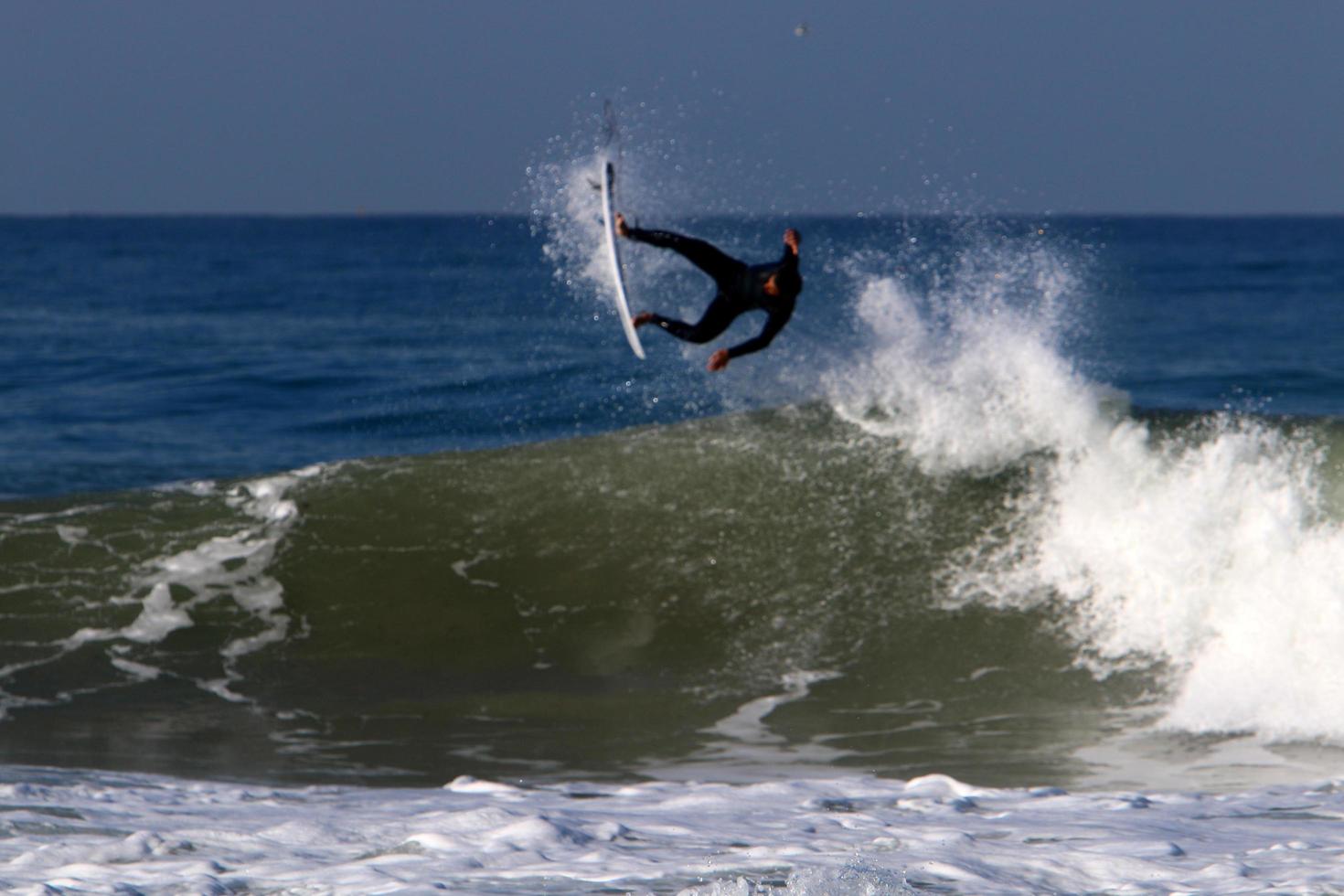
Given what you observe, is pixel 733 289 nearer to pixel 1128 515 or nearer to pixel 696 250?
pixel 696 250

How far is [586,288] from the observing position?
11.4 m

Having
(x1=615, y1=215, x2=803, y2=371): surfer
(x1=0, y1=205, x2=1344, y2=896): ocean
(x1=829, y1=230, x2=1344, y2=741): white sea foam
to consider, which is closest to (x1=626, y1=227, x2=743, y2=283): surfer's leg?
(x1=615, y1=215, x2=803, y2=371): surfer

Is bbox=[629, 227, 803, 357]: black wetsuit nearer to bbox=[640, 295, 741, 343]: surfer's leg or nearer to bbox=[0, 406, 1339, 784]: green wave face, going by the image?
bbox=[640, 295, 741, 343]: surfer's leg

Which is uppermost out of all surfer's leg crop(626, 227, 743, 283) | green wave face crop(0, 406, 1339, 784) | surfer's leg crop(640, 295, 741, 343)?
surfer's leg crop(626, 227, 743, 283)

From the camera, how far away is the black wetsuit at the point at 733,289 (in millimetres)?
8461

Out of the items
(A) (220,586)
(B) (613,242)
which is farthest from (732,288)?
(A) (220,586)

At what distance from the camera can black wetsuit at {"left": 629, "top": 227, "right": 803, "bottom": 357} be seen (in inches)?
333

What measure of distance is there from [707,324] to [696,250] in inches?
17.6

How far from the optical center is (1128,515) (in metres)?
9.96

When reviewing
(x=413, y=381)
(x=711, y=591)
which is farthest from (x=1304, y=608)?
(x=413, y=381)

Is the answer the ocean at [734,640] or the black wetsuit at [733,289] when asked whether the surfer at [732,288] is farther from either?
the ocean at [734,640]

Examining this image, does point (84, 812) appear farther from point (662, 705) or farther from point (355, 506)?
point (355, 506)

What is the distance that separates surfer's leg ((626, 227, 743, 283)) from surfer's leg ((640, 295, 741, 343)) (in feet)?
0.52

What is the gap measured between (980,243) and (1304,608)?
5.58m
